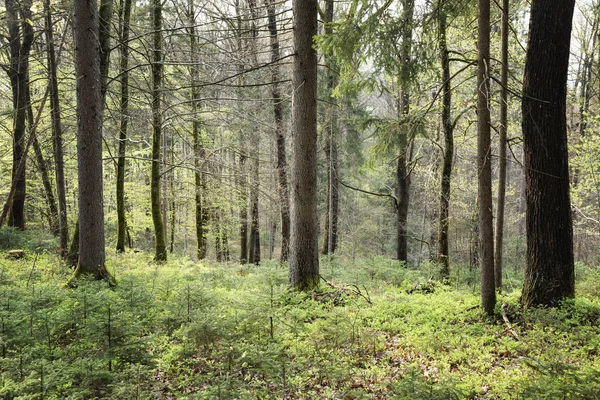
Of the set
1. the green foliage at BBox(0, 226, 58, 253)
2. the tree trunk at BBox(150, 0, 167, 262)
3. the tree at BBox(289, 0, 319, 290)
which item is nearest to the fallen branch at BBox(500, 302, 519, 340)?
the tree at BBox(289, 0, 319, 290)

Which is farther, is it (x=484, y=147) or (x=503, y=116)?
(x=503, y=116)

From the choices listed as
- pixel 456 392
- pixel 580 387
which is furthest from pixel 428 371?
pixel 580 387

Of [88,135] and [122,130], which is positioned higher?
[122,130]

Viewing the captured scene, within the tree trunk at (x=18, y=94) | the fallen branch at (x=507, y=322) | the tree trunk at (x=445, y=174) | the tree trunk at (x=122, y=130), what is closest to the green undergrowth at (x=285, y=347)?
the fallen branch at (x=507, y=322)

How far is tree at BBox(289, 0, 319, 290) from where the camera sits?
653 cm

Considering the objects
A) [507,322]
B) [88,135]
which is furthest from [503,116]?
[88,135]

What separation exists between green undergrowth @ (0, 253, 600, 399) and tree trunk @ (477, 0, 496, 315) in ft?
3.05

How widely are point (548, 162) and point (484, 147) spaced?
1.11 m

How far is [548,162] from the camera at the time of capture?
543cm

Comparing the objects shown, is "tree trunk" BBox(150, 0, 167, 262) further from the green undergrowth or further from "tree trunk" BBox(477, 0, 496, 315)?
"tree trunk" BBox(477, 0, 496, 315)

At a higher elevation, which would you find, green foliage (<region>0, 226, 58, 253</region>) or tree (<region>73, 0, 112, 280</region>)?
tree (<region>73, 0, 112, 280</region>)

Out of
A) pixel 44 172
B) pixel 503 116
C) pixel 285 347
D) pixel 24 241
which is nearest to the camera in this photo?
pixel 285 347

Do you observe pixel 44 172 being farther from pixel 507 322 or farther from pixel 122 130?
pixel 507 322

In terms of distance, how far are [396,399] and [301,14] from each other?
6310 millimetres
